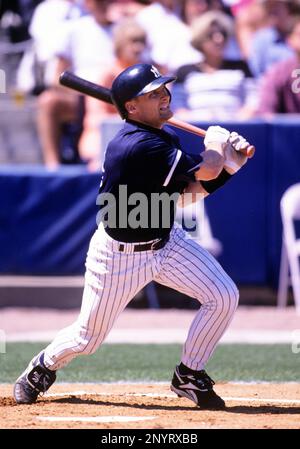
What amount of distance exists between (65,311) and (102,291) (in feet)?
15.5

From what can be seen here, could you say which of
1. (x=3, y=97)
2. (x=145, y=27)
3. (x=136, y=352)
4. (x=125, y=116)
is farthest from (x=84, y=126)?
(x=125, y=116)

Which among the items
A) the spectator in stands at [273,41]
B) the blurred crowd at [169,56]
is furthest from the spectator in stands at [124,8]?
the spectator in stands at [273,41]

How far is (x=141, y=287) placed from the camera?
5180 mm

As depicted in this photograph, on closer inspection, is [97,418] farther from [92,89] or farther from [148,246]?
[92,89]

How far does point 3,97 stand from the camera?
1248cm

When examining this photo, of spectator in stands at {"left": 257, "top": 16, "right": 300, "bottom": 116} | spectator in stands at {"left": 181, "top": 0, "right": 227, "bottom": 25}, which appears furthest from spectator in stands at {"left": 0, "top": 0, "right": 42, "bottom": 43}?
spectator in stands at {"left": 257, "top": 16, "right": 300, "bottom": 116}

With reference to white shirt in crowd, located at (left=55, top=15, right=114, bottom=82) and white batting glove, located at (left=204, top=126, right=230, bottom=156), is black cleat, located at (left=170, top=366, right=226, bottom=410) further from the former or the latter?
white shirt in crowd, located at (left=55, top=15, right=114, bottom=82)

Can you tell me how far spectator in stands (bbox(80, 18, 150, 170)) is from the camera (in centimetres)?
995

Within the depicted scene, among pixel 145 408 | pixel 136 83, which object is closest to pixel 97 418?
pixel 145 408

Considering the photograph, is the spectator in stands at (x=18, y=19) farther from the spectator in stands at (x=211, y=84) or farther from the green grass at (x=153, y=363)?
the green grass at (x=153, y=363)

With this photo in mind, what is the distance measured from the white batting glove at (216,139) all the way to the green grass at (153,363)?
2.02 metres

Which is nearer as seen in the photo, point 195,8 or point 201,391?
point 201,391

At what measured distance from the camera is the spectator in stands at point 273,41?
10.8m

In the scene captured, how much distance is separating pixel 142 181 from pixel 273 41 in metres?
6.30
